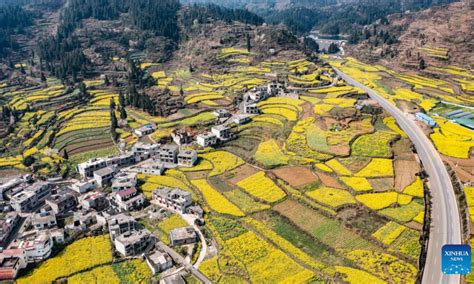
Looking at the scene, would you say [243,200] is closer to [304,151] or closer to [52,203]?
[304,151]

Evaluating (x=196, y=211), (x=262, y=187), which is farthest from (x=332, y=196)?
(x=196, y=211)

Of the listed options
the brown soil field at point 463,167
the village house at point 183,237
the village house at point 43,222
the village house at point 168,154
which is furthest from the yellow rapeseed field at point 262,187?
the brown soil field at point 463,167

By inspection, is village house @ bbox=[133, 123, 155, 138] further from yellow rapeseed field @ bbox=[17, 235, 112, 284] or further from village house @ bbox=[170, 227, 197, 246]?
village house @ bbox=[170, 227, 197, 246]

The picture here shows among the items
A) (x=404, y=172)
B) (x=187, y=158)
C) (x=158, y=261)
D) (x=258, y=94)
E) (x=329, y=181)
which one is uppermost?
(x=258, y=94)

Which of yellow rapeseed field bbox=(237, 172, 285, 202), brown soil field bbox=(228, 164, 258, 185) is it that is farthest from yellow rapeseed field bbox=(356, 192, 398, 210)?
brown soil field bbox=(228, 164, 258, 185)

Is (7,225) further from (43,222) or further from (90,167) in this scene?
(90,167)

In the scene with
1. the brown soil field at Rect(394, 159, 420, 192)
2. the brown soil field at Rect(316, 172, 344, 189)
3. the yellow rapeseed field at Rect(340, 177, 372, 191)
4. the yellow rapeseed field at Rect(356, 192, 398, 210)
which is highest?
the brown soil field at Rect(394, 159, 420, 192)
